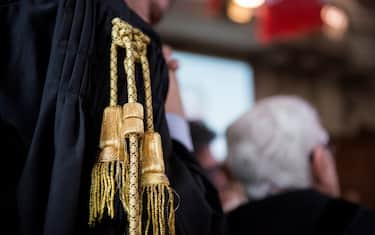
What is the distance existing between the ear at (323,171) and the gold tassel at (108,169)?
0.80 metres

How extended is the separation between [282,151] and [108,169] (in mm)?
784

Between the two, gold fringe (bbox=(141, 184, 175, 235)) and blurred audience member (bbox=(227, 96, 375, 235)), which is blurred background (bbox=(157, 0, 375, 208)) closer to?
blurred audience member (bbox=(227, 96, 375, 235))

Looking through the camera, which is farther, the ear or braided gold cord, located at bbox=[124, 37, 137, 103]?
the ear

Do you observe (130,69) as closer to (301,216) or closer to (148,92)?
(148,92)

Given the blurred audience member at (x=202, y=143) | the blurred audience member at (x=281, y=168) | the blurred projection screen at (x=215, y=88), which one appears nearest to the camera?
the blurred audience member at (x=281, y=168)

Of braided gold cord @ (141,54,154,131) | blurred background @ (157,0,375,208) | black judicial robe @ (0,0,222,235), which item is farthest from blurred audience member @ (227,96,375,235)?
blurred background @ (157,0,375,208)

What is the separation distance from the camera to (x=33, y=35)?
0.79m

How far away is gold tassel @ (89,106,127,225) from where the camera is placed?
0.70m

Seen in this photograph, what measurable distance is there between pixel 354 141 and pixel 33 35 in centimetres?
492

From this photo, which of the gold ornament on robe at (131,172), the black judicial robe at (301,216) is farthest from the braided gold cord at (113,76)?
the black judicial robe at (301,216)

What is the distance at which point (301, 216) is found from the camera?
4.27 feet

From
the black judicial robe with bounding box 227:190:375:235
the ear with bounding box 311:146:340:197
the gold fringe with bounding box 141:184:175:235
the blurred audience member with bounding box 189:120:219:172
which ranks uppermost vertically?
the blurred audience member with bounding box 189:120:219:172

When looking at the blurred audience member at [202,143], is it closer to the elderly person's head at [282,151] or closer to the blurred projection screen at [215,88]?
the elderly person's head at [282,151]

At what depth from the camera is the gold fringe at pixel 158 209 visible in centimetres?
72
